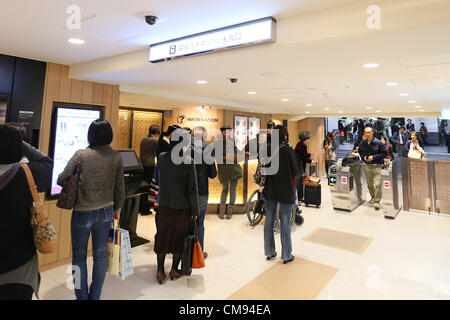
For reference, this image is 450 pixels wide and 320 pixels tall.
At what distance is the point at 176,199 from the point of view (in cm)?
279

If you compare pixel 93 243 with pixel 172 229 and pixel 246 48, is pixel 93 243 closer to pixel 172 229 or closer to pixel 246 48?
pixel 172 229

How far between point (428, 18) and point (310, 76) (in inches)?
90.4

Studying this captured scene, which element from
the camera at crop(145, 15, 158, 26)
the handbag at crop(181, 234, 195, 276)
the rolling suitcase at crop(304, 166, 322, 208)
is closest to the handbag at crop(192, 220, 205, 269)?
the handbag at crop(181, 234, 195, 276)

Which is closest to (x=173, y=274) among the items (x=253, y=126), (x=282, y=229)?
(x=282, y=229)

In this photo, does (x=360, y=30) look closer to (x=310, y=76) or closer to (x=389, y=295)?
(x=310, y=76)

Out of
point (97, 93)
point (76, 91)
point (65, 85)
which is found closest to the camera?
point (65, 85)

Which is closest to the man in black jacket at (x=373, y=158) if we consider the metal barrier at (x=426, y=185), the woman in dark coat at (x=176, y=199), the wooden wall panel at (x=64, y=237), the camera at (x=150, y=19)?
the metal barrier at (x=426, y=185)

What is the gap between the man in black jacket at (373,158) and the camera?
5871 mm

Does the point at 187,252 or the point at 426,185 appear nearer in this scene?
the point at 187,252

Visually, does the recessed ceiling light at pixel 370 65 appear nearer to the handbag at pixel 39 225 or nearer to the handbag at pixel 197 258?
the handbag at pixel 197 258

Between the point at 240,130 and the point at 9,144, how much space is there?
8.02m

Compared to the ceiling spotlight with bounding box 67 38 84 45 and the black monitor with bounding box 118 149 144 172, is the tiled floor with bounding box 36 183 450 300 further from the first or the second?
the ceiling spotlight with bounding box 67 38 84 45
